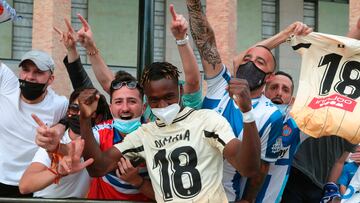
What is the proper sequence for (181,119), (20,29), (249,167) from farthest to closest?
(20,29)
(181,119)
(249,167)

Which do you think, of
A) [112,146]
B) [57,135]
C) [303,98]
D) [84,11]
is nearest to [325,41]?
[303,98]

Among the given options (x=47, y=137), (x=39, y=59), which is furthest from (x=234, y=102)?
(x=39, y=59)

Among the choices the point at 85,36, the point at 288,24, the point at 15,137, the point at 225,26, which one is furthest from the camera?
the point at 288,24

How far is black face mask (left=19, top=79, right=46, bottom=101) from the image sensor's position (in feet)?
14.8

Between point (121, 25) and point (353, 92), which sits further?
point (121, 25)

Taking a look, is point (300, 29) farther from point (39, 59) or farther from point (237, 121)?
point (39, 59)

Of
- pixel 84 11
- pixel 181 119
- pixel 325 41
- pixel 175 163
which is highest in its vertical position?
pixel 84 11

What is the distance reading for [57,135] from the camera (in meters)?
3.41

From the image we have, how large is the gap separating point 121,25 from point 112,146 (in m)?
16.2

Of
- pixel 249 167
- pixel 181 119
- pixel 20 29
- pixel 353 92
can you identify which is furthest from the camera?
pixel 20 29

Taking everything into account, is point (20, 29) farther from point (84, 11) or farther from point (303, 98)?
point (303, 98)

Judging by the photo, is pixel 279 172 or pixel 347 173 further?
pixel 347 173

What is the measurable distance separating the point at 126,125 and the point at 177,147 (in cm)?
65

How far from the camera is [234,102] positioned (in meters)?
3.88
